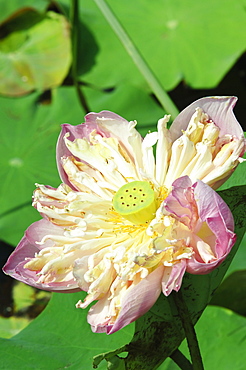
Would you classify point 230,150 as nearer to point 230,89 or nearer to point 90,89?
point 90,89

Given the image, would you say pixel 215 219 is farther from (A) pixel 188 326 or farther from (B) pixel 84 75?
(B) pixel 84 75

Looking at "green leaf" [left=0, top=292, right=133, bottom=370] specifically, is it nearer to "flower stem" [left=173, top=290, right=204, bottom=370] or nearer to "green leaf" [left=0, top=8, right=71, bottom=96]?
"flower stem" [left=173, top=290, right=204, bottom=370]

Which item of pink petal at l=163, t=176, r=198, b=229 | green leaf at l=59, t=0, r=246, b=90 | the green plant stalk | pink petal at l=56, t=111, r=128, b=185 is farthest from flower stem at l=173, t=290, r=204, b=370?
green leaf at l=59, t=0, r=246, b=90

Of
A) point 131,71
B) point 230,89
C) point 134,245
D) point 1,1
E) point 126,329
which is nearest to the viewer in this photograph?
point 134,245

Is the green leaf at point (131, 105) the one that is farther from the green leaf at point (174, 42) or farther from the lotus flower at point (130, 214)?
the lotus flower at point (130, 214)

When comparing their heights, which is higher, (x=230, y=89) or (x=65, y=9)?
(x=65, y=9)

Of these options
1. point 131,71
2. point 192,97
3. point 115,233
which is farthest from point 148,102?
point 115,233

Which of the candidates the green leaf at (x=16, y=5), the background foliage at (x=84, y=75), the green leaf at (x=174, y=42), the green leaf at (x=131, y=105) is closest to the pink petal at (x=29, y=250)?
the background foliage at (x=84, y=75)
